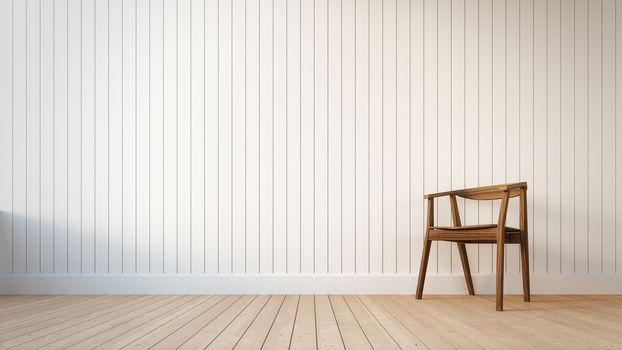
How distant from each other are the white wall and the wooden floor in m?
0.36

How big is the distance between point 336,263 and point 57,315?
1.53m

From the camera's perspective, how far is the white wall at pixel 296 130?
10.9 feet

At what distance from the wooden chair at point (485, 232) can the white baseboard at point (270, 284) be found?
174mm

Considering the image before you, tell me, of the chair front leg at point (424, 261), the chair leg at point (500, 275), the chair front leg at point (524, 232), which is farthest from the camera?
the chair front leg at point (424, 261)

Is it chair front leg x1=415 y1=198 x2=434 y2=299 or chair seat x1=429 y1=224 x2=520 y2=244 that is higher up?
chair seat x1=429 y1=224 x2=520 y2=244

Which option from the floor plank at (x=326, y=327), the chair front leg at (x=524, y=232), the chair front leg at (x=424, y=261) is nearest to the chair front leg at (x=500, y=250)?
the chair front leg at (x=524, y=232)

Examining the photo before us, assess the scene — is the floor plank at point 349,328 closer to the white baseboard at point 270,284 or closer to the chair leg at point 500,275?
the white baseboard at point 270,284

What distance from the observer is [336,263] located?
3309 millimetres

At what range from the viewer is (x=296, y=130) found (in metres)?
3.38

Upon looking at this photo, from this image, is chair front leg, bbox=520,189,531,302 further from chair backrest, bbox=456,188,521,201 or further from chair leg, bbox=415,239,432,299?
chair leg, bbox=415,239,432,299

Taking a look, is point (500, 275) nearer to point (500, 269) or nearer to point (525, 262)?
point (500, 269)

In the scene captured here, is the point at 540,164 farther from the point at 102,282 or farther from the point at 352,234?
the point at 102,282

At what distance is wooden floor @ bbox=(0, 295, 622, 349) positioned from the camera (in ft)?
6.26

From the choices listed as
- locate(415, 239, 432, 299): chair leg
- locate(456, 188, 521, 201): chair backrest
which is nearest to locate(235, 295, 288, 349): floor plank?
locate(415, 239, 432, 299): chair leg
